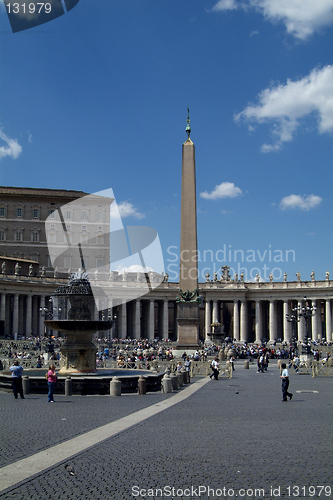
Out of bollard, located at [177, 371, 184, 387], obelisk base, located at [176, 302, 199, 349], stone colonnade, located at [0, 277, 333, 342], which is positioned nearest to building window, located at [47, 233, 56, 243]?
stone colonnade, located at [0, 277, 333, 342]

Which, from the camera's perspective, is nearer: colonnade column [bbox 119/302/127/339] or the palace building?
the palace building

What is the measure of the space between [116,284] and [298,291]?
25765mm

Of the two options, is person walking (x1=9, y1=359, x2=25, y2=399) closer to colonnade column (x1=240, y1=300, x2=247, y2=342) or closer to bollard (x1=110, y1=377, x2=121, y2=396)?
bollard (x1=110, y1=377, x2=121, y2=396)

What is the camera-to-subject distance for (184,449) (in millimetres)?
10008

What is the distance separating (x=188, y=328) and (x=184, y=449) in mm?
31852

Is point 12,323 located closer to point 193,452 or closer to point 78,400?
point 78,400

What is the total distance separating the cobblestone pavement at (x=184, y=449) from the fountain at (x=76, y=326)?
14.7ft

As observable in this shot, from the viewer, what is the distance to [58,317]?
76.9 ft

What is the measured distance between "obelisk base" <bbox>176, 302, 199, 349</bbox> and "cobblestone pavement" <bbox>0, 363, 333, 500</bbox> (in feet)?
75.9

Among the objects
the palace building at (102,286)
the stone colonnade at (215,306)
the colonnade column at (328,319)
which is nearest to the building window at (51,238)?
the palace building at (102,286)

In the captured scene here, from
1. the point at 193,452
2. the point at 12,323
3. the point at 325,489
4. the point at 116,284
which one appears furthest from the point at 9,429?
the point at 116,284

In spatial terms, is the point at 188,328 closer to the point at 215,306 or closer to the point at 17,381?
the point at 17,381

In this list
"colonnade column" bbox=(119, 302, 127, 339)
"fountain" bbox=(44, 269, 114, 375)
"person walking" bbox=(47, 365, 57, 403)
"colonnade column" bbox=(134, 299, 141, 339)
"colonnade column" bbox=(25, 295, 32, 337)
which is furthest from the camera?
"colonnade column" bbox=(134, 299, 141, 339)

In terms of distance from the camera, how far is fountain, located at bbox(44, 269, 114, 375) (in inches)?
861
